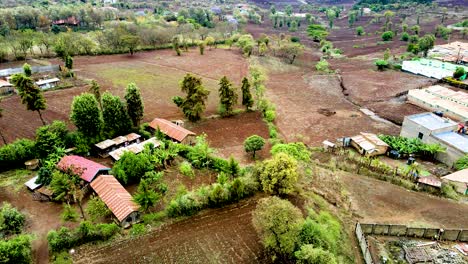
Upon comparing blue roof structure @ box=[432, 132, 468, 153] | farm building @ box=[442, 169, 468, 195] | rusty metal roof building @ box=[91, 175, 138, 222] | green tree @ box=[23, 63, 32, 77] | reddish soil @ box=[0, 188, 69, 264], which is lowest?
reddish soil @ box=[0, 188, 69, 264]

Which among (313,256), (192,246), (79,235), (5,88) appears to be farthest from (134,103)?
(313,256)

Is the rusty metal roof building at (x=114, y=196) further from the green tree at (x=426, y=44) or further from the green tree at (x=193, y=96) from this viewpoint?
the green tree at (x=426, y=44)

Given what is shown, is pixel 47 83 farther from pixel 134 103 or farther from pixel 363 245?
pixel 363 245

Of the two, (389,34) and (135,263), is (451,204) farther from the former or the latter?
(389,34)

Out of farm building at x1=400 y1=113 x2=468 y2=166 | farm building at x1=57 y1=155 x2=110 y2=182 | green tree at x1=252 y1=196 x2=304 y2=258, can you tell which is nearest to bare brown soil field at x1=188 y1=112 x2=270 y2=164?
farm building at x1=57 y1=155 x2=110 y2=182

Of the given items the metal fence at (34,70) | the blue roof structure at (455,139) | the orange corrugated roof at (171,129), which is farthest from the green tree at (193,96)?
the metal fence at (34,70)

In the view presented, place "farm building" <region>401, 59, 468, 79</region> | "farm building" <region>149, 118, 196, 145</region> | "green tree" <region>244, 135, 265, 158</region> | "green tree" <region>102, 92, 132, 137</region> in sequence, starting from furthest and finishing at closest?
1. "farm building" <region>401, 59, 468, 79</region>
2. "farm building" <region>149, 118, 196, 145</region>
3. "green tree" <region>102, 92, 132, 137</region>
4. "green tree" <region>244, 135, 265, 158</region>

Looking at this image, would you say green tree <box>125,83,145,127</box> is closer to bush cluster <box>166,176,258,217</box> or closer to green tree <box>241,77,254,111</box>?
green tree <box>241,77,254,111</box>
